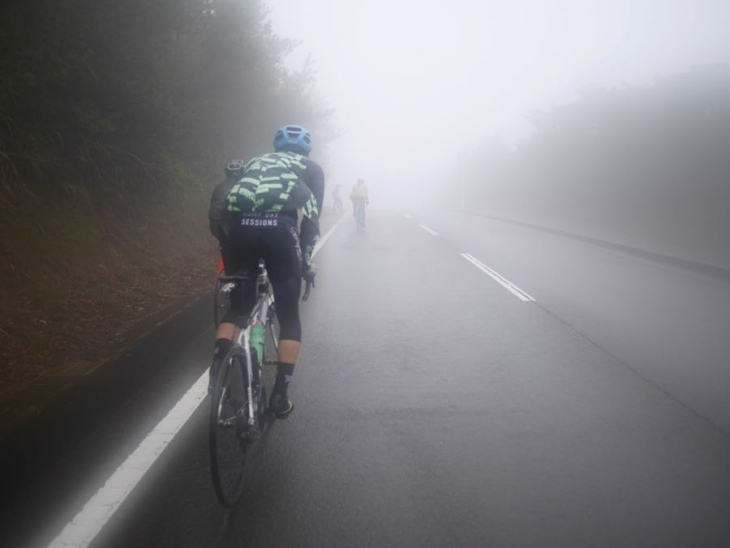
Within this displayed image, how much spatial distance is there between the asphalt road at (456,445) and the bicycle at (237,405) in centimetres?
18

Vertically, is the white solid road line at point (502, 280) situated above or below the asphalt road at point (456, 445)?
below

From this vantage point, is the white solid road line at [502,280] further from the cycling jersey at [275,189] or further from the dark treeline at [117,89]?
the dark treeline at [117,89]

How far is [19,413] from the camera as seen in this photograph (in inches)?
121

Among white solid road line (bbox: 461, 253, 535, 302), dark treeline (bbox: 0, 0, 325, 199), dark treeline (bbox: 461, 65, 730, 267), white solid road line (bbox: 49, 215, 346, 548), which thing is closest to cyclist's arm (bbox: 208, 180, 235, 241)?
white solid road line (bbox: 49, 215, 346, 548)

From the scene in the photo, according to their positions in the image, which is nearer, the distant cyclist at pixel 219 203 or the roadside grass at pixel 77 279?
the distant cyclist at pixel 219 203

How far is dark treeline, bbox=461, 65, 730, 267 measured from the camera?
13.9 meters

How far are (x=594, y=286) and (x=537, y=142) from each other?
23.2 meters

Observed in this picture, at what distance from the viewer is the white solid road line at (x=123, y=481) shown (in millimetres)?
2262

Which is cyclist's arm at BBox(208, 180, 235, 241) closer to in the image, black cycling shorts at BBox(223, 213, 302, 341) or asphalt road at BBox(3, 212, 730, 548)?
black cycling shorts at BBox(223, 213, 302, 341)

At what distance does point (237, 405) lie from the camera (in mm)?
2717

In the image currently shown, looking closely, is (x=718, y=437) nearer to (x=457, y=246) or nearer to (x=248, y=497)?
(x=248, y=497)

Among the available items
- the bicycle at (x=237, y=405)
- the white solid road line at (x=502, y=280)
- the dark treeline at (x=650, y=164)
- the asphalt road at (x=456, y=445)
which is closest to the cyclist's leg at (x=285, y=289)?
the bicycle at (x=237, y=405)

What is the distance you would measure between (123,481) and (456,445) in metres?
2.06

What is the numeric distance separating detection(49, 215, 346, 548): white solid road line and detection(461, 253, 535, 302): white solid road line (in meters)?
5.29
